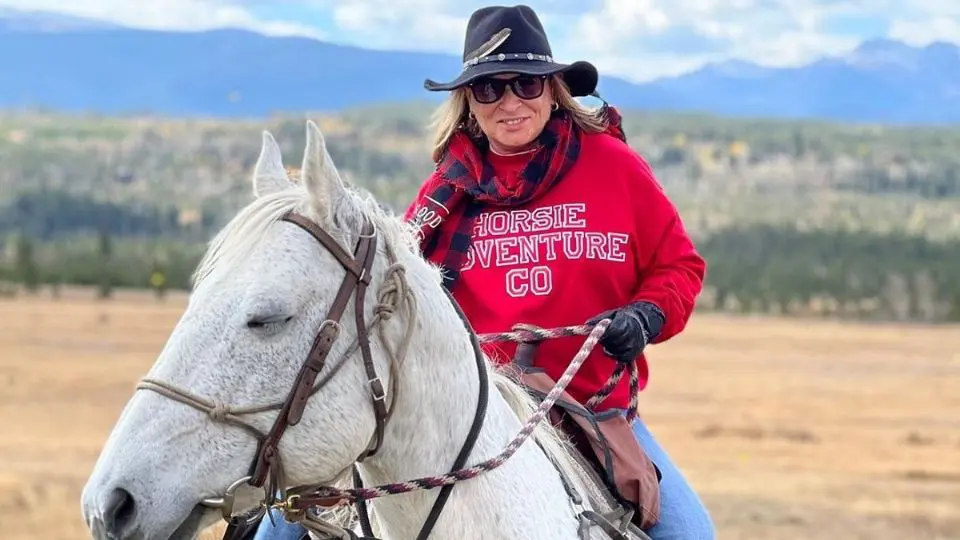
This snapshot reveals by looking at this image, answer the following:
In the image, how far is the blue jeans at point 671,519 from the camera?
423 cm

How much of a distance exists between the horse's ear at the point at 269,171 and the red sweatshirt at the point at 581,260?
1.10 metres

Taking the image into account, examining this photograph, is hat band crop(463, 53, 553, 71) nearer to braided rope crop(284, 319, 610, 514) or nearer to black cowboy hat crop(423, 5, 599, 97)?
black cowboy hat crop(423, 5, 599, 97)

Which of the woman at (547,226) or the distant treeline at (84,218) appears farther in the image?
the distant treeline at (84,218)

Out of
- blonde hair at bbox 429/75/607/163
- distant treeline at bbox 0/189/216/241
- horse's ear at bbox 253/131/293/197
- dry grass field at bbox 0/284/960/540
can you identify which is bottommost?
distant treeline at bbox 0/189/216/241

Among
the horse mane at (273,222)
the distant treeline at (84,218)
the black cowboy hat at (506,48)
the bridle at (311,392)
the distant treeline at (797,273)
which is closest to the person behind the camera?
the bridle at (311,392)

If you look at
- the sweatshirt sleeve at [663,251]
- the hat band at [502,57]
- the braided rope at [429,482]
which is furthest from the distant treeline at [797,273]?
the braided rope at [429,482]

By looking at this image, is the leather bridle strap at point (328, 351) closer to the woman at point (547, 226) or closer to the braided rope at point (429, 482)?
the braided rope at point (429, 482)

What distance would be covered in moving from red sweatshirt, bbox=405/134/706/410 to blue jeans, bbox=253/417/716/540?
29 centimetres

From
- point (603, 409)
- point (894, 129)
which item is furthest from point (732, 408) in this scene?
point (894, 129)

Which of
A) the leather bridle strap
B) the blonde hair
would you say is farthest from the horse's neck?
the blonde hair

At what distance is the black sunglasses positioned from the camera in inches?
169

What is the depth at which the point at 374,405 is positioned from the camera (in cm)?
313

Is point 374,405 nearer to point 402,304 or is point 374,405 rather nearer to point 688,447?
point 402,304

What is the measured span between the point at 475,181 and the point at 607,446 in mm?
1096
